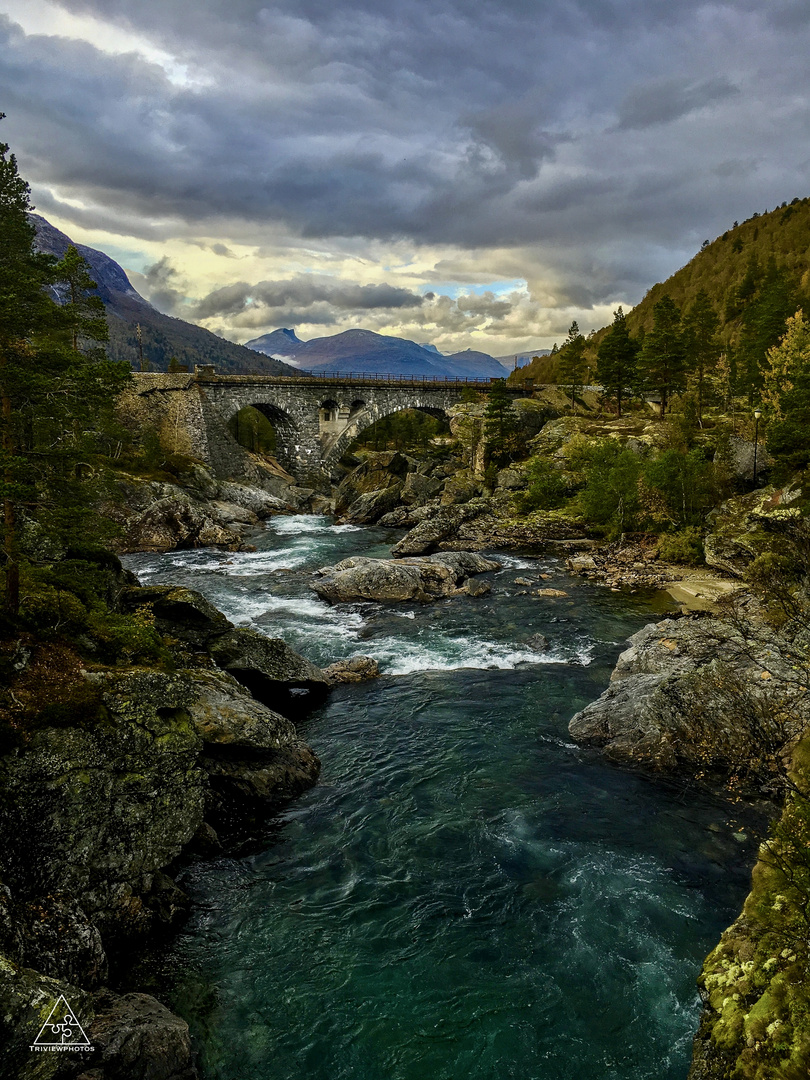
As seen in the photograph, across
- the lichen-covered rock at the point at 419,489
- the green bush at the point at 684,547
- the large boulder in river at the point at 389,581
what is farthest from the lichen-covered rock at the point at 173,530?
the green bush at the point at 684,547

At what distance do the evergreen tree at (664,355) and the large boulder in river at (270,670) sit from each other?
59.7 metres

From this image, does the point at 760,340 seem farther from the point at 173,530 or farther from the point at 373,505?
the point at 173,530

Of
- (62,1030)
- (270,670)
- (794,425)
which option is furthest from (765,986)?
(794,425)

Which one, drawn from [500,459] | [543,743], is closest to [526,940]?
[543,743]

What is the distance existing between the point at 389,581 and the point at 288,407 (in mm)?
57269

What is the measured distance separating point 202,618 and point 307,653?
7102 millimetres

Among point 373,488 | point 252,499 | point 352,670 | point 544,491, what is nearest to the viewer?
point 352,670

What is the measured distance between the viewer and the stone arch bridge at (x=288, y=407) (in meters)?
79.1

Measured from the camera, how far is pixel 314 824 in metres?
16.6

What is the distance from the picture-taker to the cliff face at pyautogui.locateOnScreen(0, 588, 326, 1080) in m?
8.72

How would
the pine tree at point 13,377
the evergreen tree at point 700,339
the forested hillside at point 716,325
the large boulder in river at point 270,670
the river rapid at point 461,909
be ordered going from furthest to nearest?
1. the evergreen tree at point 700,339
2. the forested hillside at point 716,325
3. the large boulder in river at point 270,670
4. the pine tree at point 13,377
5. the river rapid at point 461,909

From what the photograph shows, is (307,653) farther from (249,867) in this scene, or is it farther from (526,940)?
(526,940)

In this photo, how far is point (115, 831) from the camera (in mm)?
12555

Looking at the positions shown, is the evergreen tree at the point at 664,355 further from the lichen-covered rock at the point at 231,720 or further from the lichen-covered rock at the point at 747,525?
the lichen-covered rock at the point at 231,720
